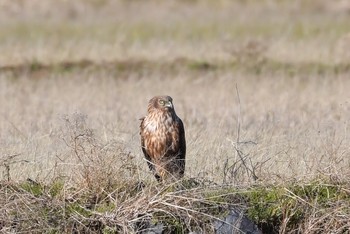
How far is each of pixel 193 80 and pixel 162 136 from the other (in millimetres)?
7510

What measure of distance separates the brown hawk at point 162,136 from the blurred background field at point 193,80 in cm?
15

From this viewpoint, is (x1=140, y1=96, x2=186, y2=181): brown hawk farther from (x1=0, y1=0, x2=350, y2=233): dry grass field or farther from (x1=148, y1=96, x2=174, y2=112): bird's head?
(x1=0, y1=0, x2=350, y2=233): dry grass field

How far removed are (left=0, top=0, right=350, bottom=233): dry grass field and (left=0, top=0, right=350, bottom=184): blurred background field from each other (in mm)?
33

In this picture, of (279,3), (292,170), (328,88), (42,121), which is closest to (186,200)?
(292,170)

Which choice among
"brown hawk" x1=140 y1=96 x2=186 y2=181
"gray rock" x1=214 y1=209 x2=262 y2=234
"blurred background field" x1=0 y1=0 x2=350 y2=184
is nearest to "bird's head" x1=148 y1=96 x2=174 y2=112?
"brown hawk" x1=140 y1=96 x2=186 y2=181

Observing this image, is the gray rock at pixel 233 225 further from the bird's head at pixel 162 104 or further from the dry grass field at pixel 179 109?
the bird's head at pixel 162 104

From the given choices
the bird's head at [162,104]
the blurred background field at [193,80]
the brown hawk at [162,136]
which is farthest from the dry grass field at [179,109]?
the bird's head at [162,104]

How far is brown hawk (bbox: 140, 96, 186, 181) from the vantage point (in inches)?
345

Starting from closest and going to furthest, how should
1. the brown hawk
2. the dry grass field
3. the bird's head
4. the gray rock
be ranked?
the gray rock → the dry grass field → the brown hawk → the bird's head

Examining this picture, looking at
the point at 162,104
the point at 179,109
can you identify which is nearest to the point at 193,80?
the point at 179,109

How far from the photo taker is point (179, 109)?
13.6 metres

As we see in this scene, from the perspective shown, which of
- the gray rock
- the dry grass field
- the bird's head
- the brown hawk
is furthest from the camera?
the bird's head

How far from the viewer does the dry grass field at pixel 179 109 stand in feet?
26.0

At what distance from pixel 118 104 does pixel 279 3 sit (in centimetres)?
1423
